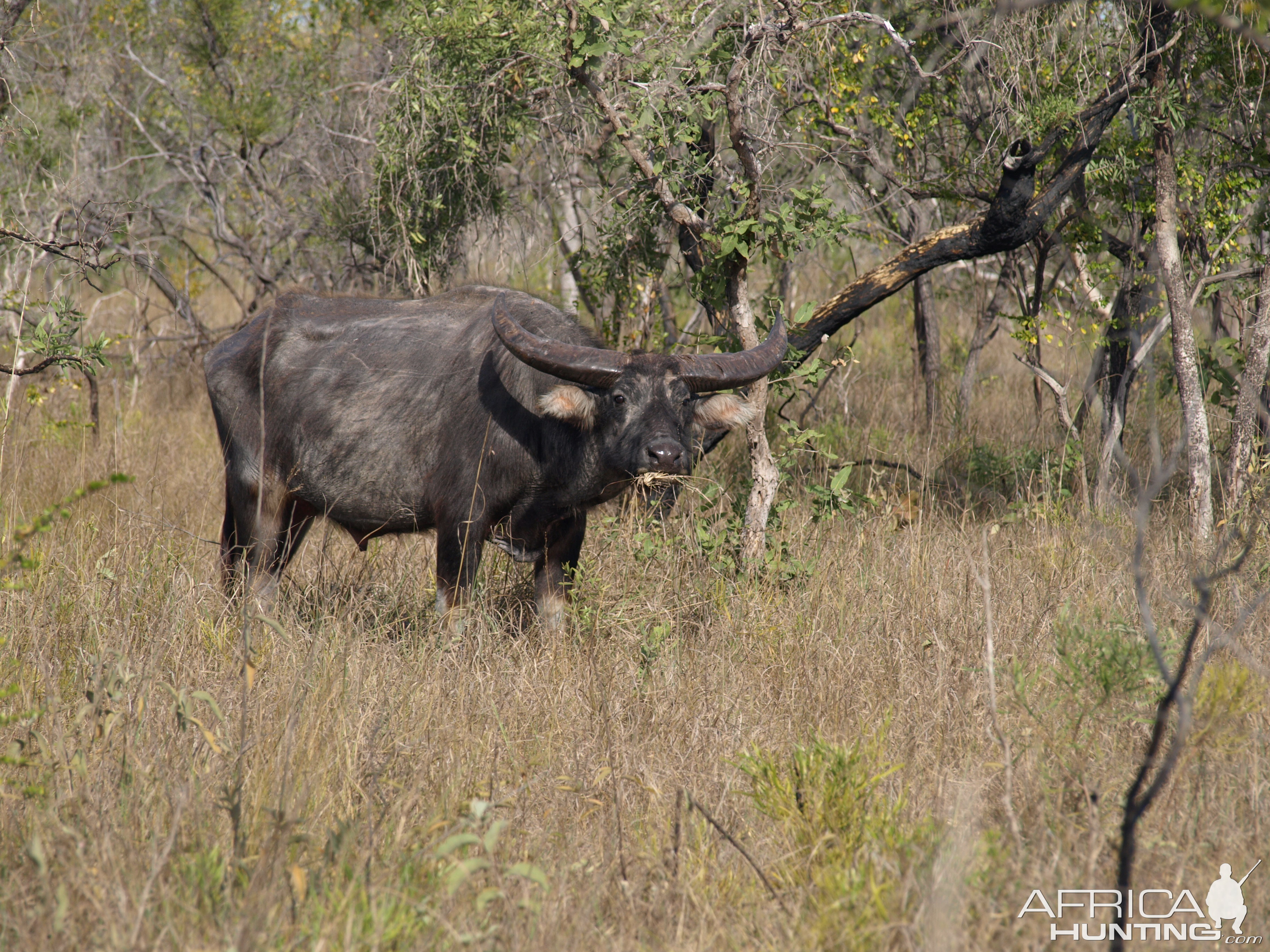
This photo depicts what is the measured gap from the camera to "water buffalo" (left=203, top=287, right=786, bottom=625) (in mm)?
4625

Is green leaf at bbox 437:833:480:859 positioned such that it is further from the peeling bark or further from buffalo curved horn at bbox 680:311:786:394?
the peeling bark

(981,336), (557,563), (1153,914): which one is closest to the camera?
(1153,914)

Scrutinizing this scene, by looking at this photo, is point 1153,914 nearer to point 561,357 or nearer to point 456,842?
point 456,842

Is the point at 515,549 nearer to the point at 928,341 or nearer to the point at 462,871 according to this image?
the point at 462,871

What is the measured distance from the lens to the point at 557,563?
517cm

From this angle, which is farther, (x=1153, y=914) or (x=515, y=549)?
(x=515, y=549)

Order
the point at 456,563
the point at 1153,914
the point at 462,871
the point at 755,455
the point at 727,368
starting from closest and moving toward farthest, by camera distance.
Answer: the point at 462,871 → the point at 1153,914 → the point at 727,368 → the point at 456,563 → the point at 755,455

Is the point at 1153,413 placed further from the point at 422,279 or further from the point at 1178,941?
the point at 422,279

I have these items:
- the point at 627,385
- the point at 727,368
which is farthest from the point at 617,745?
the point at 727,368

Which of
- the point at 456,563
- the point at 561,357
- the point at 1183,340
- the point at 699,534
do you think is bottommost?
the point at 456,563

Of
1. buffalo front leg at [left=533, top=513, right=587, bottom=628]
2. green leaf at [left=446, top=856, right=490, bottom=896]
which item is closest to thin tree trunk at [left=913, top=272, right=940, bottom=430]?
buffalo front leg at [left=533, top=513, right=587, bottom=628]

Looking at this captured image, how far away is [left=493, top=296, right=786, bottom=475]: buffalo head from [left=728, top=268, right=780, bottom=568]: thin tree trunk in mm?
373

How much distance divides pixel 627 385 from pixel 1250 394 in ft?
10.5

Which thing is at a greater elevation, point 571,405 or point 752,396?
point 752,396
